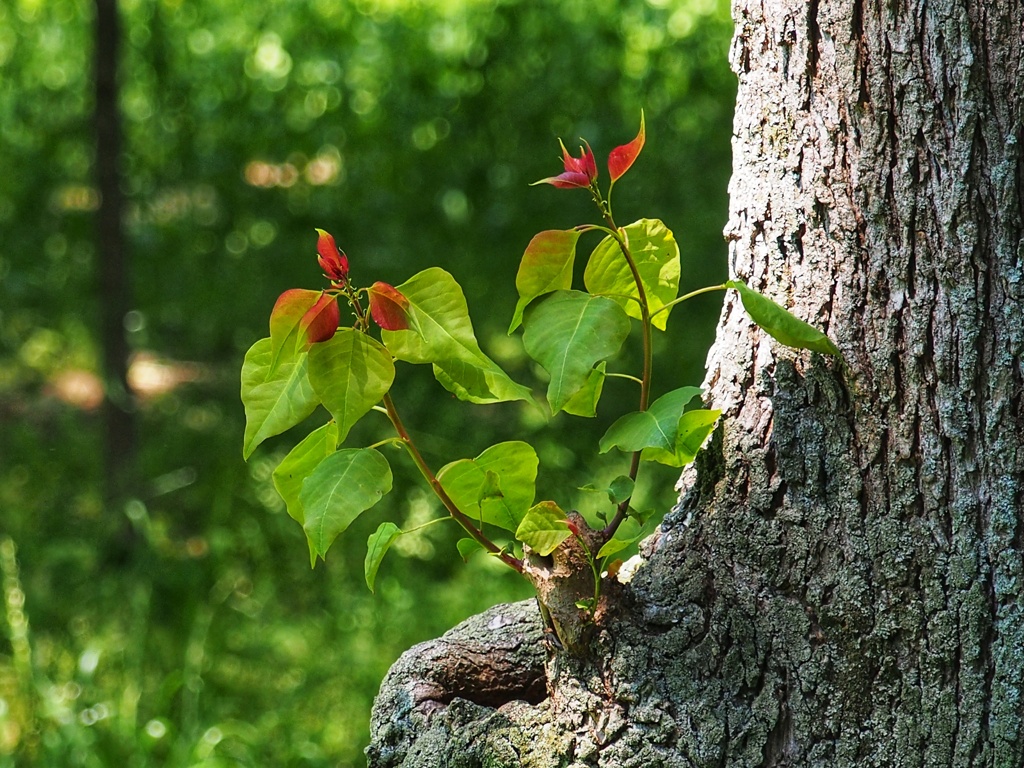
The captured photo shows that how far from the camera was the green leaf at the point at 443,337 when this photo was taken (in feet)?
3.22

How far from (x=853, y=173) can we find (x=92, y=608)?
2.70m

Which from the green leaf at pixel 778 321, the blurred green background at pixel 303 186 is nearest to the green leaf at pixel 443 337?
the green leaf at pixel 778 321

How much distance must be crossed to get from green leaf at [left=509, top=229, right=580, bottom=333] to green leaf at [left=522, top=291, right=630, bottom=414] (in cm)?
2

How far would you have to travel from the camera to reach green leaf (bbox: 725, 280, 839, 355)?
98 cm

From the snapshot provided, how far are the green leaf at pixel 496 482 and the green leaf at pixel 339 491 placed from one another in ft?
0.38

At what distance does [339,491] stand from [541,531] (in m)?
0.21

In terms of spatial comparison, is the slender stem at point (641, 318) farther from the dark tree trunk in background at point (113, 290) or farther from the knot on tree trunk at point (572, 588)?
the dark tree trunk in background at point (113, 290)

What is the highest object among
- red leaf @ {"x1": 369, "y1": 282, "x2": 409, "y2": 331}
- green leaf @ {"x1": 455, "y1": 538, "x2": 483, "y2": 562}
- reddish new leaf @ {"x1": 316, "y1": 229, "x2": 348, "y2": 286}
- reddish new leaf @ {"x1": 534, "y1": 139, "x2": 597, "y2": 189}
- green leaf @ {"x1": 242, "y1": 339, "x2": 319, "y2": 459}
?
reddish new leaf @ {"x1": 534, "y1": 139, "x2": 597, "y2": 189}

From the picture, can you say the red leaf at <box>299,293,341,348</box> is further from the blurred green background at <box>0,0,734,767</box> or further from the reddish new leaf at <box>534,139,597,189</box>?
the blurred green background at <box>0,0,734,767</box>

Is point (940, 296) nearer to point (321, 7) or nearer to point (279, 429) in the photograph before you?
point (279, 429)

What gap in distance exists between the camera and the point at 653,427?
40.4 inches

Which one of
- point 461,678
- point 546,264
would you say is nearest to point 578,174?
point 546,264

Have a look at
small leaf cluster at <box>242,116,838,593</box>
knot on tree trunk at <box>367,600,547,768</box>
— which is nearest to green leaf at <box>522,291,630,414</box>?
small leaf cluster at <box>242,116,838,593</box>

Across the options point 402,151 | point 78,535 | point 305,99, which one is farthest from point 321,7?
point 78,535
